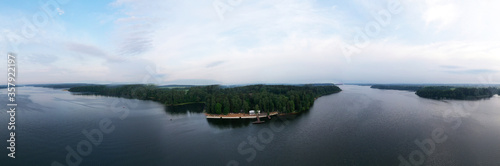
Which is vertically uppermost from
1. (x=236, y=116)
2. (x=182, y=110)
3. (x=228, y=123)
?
(x=182, y=110)

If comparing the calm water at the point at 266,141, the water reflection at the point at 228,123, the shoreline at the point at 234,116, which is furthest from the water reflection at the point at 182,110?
the water reflection at the point at 228,123

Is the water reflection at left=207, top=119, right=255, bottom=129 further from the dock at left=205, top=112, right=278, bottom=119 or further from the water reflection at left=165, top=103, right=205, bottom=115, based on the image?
the water reflection at left=165, top=103, right=205, bottom=115

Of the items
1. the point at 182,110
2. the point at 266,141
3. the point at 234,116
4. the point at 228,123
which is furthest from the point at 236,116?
the point at 182,110

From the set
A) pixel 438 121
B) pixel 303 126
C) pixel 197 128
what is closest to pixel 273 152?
pixel 303 126

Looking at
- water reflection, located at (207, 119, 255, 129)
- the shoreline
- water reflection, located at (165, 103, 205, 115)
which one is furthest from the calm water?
water reflection, located at (165, 103, 205, 115)

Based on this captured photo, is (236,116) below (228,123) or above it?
above

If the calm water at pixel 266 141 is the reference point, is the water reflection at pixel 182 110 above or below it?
above

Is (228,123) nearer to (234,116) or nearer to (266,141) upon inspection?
(234,116)

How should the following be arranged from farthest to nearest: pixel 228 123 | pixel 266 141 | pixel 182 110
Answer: pixel 182 110 → pixel 228 123 → pixel 266 141

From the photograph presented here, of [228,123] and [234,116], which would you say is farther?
[234,116]

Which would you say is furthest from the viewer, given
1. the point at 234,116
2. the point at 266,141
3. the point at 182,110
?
the point at 182,110

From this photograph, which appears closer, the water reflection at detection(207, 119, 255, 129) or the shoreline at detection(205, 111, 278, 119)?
the water reflection at detection(207, 119, 255, 129)

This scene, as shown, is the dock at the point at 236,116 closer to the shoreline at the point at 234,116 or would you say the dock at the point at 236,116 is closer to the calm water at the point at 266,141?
the shoreline at the point at 234,116
